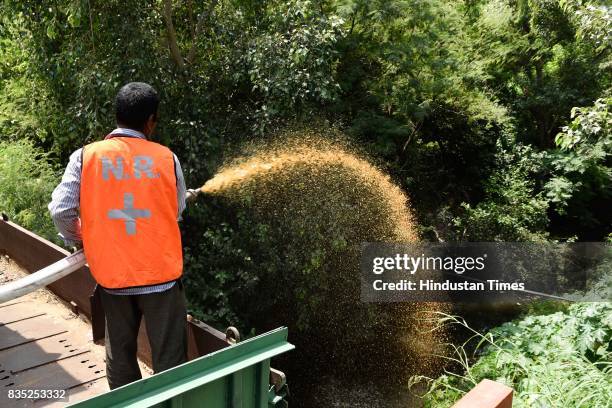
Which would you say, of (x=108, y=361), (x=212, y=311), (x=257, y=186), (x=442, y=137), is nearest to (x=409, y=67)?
(x=442, y=137)

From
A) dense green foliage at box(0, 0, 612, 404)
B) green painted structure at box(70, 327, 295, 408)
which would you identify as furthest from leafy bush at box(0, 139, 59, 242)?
green painted structure at box(70, 327, 295, 408)

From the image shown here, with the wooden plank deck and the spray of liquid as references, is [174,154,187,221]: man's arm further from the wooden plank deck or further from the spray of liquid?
the spray of liquid

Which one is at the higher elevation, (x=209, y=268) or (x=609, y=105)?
(x=609, y=105)

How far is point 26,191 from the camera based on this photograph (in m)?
5.99

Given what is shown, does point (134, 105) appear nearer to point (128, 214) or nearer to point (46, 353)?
point (128, 214)

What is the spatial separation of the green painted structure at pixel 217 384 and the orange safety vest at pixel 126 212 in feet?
1.94

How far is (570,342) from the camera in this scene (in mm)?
4023

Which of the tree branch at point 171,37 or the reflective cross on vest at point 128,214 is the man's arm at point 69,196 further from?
the tree branch at point 171,37

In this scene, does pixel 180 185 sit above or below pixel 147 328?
above

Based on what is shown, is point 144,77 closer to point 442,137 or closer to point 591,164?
point 442,137

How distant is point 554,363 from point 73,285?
335cm

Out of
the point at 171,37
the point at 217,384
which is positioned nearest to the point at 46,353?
the point at 217,384

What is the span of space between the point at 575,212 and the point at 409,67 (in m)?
5.05

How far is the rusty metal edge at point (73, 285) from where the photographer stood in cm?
284
